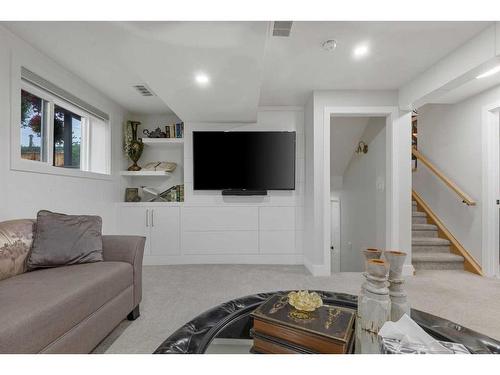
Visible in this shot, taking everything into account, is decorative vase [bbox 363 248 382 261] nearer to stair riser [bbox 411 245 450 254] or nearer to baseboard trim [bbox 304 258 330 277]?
baseboard trim [bbox 304 258 330 277]

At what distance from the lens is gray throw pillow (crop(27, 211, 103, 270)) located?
186 centimetres

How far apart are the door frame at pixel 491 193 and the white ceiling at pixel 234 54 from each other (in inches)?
50.9

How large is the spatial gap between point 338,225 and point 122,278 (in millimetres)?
4690

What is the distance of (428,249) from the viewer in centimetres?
388

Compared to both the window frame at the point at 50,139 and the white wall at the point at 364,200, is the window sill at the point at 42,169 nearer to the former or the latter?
the window frame at the point at 50,139

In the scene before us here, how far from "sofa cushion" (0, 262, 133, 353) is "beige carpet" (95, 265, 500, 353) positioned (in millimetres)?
389

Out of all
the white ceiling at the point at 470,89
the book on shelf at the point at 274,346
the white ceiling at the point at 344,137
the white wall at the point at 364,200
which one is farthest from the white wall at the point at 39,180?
the white ceiling at the point at 470,89

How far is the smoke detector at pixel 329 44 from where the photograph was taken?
223 centimetres

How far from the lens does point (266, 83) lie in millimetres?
3152

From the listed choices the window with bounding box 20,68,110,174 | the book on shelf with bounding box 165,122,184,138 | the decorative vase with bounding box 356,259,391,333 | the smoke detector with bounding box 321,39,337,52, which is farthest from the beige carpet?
the smoke detector with bounding box 321,39,337,52
